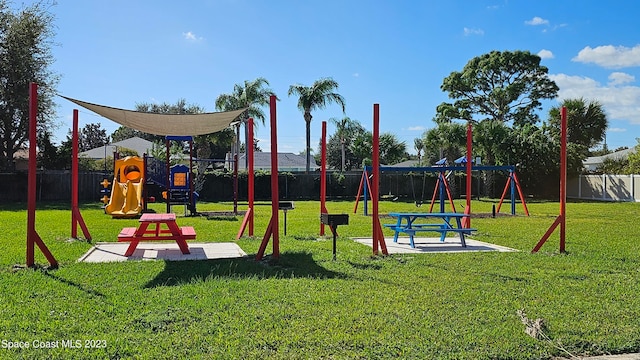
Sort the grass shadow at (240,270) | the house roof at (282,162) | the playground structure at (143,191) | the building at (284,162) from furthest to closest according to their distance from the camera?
1. the house roof at (282,162)
2. the building at (284,162)
3. the playground structure at (143,191)
4. the grass shadow at (240,270)

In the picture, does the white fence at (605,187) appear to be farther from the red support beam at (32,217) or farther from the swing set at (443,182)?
the red support beam at (32,217)

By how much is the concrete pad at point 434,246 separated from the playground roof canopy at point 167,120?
3.41 metres

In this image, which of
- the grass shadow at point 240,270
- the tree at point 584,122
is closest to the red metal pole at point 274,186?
the grass shadow at point 240,270

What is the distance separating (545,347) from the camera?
3936 millimetres

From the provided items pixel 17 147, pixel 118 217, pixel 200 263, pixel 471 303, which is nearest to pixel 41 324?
pixel 200 263

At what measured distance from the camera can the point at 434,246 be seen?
31.2 feet

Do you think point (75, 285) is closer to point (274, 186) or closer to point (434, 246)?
point (274, 186)

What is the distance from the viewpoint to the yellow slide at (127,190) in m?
15.4

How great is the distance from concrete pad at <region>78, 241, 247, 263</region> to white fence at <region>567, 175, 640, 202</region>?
80.2 ft

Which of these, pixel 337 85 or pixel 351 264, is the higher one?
pixel 337 85

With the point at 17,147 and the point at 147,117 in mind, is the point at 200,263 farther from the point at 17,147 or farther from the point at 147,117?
the point at 17,147

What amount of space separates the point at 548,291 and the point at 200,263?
440 centimetres

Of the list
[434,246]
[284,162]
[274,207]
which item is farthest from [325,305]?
[284,162]

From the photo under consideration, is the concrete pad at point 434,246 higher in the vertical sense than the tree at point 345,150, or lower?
lower
